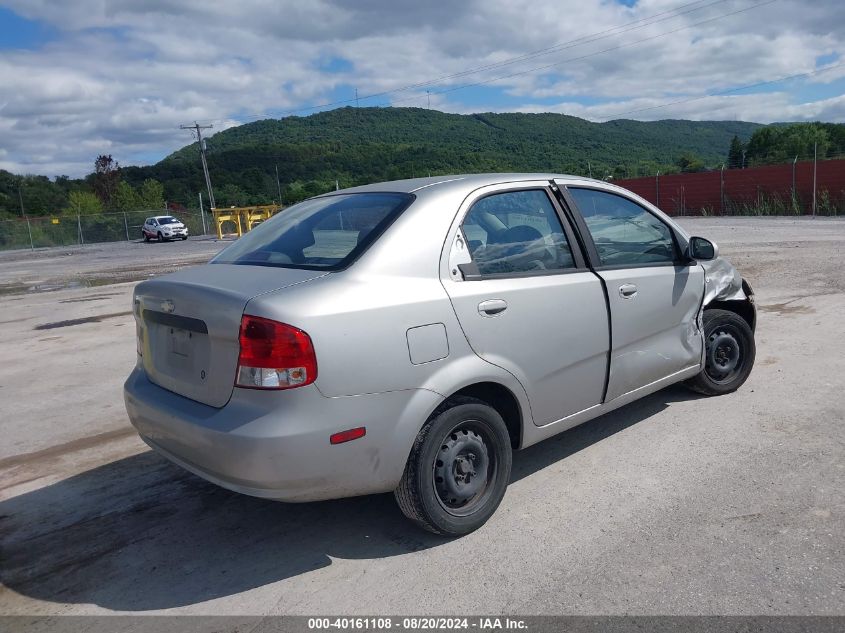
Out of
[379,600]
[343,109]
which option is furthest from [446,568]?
[343,109]

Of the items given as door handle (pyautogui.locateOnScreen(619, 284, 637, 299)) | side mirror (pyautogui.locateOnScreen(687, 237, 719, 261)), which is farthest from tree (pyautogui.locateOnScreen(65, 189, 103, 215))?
door handle (pyautogui.locateOnScreen(619, 284, 637, 299))

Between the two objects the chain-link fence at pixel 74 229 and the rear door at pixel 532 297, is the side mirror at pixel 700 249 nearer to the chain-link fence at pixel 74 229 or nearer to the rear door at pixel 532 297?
the rear door at pixel 532 297

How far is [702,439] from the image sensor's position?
4395mm

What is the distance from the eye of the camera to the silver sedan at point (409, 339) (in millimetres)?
2904

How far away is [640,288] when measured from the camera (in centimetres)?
426

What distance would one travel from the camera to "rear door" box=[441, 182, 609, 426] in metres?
3.41

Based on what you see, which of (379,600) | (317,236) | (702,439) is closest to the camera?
(379,600)

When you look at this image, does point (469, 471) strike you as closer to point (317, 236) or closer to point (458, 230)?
point (458, 230)

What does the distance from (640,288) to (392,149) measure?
65962mm

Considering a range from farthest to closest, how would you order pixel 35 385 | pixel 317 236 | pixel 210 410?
pixel 35 385 → pixel 317 236 → pixel 210 410

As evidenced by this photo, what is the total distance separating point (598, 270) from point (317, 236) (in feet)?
5.43

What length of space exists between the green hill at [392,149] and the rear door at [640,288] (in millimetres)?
44889

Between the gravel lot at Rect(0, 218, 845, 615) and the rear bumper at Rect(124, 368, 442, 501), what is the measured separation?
1.56 feet

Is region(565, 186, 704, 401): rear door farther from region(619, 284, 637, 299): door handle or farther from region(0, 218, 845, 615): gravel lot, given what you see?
region(0, 218, 845, 615): gravel lot
